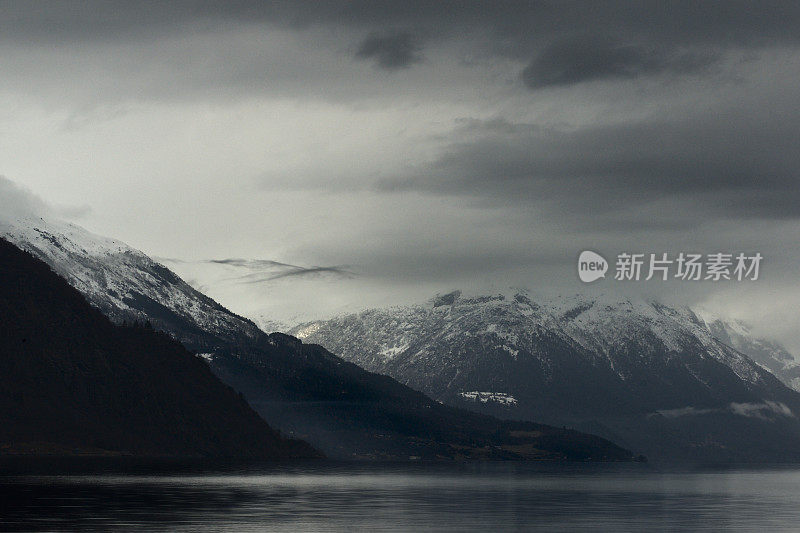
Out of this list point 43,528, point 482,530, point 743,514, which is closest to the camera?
point 43,528

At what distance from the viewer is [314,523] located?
541 ft

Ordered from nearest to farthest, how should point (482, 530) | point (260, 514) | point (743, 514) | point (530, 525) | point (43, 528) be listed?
point (43, 528) < point (482, 530) < point (530, 525) < point (260, 514) < point (743, 514)

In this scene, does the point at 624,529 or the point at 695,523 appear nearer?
the point at 624,529

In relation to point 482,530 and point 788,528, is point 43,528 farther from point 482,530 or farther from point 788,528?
point 788,528

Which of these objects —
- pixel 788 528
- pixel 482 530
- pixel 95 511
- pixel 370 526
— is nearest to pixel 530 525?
pixel 482 530

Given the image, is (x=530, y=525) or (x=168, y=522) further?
(x=530, y=525)

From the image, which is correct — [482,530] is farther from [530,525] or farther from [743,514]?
[743,514]

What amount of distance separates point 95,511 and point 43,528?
3538 centimetres

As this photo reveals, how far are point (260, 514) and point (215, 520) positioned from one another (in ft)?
58.6

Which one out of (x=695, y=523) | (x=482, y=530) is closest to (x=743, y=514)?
(x=695, y=523)

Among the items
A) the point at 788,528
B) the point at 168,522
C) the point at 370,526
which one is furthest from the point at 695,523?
the point at 168,522

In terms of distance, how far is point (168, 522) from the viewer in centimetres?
15762

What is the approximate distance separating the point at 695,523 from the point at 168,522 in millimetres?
78368

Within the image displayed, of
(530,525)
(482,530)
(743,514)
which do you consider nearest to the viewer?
(482,530)
